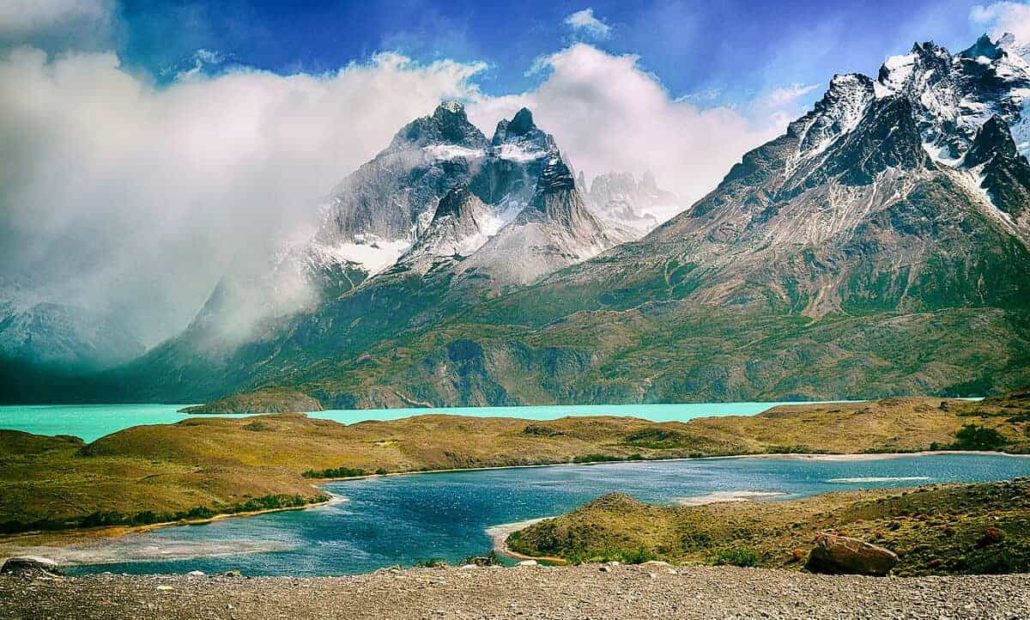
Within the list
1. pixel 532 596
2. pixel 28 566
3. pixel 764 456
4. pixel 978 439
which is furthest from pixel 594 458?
pixel 532 596

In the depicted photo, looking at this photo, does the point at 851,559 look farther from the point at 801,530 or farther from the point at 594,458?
the point at 594,458

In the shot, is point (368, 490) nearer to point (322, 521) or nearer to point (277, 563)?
point (322, 521)

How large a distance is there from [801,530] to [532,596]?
3036cm

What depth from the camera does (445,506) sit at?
10969 centimetres

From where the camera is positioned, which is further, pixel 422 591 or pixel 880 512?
pixel 880 512

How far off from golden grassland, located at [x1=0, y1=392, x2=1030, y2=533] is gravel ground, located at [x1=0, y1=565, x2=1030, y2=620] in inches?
2248

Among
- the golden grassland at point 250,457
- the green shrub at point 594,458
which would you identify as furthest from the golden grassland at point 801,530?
the green shrub at point 594,458

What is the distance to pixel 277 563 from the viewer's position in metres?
68.7

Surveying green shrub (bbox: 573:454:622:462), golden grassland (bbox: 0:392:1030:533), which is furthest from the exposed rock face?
green shrub (bbox: 573:454:622:462)

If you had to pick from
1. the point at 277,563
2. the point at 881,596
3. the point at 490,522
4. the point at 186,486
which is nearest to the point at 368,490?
the point at 186,486

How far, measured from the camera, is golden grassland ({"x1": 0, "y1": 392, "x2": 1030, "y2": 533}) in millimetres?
96625

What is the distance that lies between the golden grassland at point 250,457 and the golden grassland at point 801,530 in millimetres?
47826

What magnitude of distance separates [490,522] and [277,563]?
29835mm

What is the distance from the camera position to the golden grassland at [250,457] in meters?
96.6
